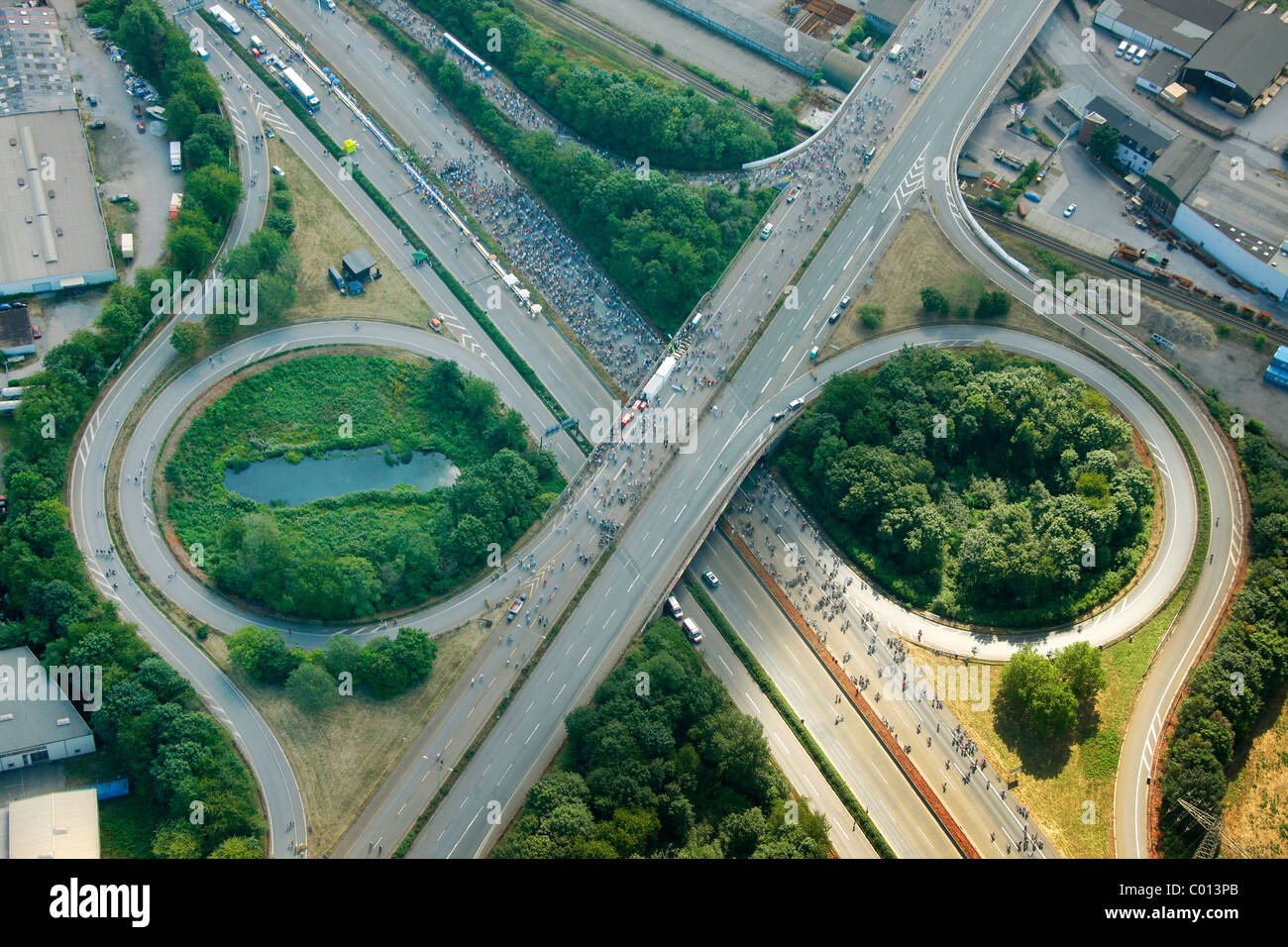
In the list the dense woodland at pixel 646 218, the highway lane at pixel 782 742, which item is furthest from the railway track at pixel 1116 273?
the highway lane at pixel 782 742

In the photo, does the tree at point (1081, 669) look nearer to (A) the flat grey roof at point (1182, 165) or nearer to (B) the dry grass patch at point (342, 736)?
(B) the dry grass patch at point (342, 736)

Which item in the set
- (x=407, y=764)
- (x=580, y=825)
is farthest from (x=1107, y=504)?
(x=407, y=764)

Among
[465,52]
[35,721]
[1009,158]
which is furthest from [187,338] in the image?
[1009,158]

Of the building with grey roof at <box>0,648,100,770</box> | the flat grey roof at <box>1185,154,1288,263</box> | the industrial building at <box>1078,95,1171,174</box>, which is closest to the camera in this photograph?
the building with grey roof at <box>0,648,100,770</box>

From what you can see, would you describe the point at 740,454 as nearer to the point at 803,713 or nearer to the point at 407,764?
the point at 803,713

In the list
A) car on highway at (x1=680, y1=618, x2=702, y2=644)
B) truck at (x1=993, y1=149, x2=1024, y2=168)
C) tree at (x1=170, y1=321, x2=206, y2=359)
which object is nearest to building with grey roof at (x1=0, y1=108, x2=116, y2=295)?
tree at (x1=170, y1=321, x2=206, y2=359)

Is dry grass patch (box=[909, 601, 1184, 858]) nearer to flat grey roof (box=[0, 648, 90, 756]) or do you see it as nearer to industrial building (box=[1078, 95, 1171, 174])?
industrial building (box=[1078, 95, 1171, 174])
